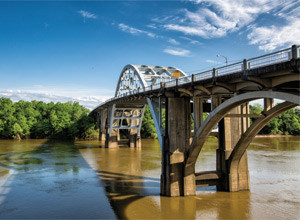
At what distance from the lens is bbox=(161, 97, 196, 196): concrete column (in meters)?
17.3

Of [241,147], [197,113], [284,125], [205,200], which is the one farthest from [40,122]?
[284,125]

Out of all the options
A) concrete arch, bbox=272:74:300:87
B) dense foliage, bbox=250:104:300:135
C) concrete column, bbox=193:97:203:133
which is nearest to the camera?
concrete arch, bbox=272:74:300:87

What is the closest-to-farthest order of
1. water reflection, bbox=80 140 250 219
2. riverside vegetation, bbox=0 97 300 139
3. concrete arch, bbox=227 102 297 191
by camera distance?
concrete arch, bbox=227 102 297 191 < water reflection, bbox=80 140 250 219 < riverside vegetation, bbox=0 97 300 139

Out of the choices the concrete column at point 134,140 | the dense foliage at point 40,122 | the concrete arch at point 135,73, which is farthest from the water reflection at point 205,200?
the dense foliage at point 40,122

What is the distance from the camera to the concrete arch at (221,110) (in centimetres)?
947

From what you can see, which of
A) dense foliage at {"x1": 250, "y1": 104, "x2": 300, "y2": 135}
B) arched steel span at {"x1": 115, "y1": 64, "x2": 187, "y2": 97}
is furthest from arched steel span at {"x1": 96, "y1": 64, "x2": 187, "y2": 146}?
dense foliage at {"x1": 250, "y1": 104, "x2": 300, "y2": 135}

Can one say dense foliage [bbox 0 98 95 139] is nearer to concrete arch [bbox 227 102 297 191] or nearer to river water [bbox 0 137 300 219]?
river water [bbox 0 137 300 219]

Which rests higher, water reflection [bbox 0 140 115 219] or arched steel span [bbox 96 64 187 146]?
arched steel span [bbox 96 64 187 146]

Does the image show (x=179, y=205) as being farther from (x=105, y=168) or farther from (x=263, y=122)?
(x=105, y=168)

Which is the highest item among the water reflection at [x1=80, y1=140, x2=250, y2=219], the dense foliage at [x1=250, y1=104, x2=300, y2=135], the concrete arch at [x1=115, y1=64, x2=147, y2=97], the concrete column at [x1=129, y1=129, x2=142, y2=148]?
the concrete arch at [x1=115, y1=64, x2=147, y2=97]

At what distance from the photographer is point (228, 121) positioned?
57.7 feet

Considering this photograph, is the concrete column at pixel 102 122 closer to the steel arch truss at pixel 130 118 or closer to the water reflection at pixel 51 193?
the steel arch truss at pixel 130 118

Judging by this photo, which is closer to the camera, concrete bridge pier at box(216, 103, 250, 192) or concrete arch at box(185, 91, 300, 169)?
concrete arch at box(185, 91, 300, 169)

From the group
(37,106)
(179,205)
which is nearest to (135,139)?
(179,205)
